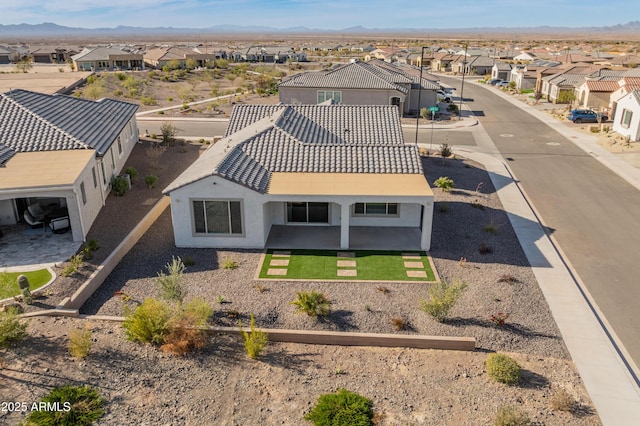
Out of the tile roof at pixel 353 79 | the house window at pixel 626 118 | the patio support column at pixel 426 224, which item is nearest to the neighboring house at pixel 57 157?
the patio support column at pixel 426 224

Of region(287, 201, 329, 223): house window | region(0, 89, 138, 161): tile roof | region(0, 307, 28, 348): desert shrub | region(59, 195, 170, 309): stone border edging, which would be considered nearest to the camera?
region(0, 307, 28, 348): desert shrub

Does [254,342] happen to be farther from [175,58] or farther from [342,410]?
[175,58]

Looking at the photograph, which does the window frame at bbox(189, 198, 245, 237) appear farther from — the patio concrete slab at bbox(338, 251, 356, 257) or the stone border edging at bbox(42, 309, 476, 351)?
the stone border edging at bbox(42, 309, 476, 351)

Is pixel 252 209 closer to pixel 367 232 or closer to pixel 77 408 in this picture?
pixel 367 232

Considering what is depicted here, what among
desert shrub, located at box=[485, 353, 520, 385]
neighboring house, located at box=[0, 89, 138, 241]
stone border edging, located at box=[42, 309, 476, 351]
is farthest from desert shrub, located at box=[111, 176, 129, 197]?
desert shrub, located at box=[485, 353, 520, 385]

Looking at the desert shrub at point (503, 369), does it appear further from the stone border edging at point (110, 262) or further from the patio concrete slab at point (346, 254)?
the stone border edging at point (110, 262)
